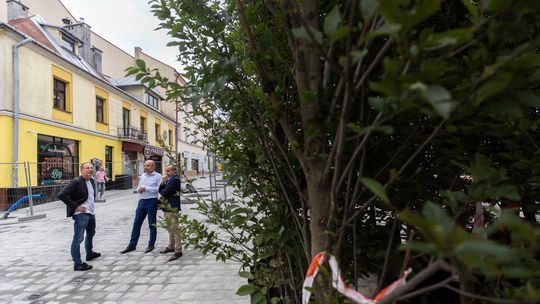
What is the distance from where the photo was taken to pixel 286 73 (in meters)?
1.88

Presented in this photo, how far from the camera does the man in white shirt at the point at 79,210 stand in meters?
5.84

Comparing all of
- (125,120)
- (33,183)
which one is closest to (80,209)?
(33,183)

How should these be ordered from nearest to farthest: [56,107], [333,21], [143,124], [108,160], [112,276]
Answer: [333,21]
[112,276]
[56,107]
[108,160]
[143,124]

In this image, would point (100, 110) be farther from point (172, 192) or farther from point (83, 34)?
point (172, 192)

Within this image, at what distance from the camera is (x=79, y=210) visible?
6.06m

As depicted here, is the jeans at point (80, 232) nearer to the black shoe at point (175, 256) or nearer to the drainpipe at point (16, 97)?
the black shoe at point (175, 256)

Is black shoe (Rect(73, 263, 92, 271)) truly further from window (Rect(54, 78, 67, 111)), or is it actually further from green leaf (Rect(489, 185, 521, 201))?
window (Rect(54, 78, 67, 111))

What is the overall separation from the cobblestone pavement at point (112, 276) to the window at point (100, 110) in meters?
16.8

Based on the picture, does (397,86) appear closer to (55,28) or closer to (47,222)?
(47,222)

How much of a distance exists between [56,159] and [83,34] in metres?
11.8

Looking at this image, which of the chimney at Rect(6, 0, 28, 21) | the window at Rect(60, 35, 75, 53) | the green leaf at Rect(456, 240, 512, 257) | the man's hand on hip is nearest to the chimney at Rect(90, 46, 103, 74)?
the window at Rect(60, 35, 75, 53)

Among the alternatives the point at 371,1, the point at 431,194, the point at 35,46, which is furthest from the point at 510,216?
the point at 35,46

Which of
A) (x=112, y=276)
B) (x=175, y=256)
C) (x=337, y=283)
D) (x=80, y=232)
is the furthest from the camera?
(x=175, y=256)

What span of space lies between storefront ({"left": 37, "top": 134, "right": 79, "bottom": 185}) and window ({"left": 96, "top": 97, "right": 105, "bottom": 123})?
3734 mm
